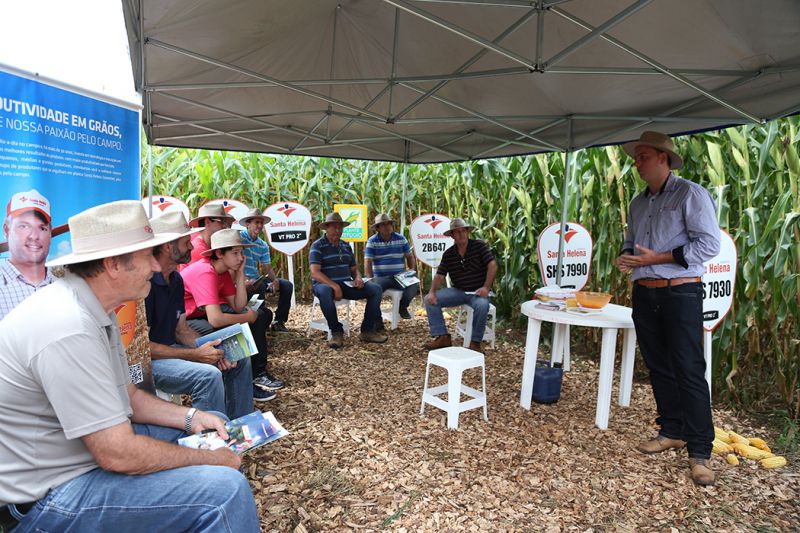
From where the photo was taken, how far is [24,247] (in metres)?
1.91

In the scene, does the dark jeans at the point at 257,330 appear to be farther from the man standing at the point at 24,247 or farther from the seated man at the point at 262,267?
the man standing at the point at 24,247

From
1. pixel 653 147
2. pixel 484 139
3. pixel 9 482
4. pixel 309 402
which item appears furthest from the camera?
pixel 484 139

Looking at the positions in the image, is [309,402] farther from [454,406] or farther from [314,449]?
[454,406]

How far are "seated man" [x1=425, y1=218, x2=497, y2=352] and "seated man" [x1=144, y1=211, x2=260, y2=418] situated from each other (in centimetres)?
259

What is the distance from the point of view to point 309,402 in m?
3.76

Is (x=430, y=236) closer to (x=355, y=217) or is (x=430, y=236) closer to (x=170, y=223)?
(x=355, y=217)

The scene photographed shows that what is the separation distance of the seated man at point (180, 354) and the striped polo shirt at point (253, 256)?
6.28ft

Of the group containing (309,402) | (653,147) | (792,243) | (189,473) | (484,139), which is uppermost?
(484,139)

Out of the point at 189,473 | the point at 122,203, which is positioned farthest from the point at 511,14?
the point at 189,473

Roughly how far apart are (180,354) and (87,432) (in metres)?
1.41

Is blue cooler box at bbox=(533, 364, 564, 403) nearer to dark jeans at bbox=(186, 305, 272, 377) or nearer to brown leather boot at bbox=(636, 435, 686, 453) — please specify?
brown leather boot at bbox=(636, 435, 686, 453)

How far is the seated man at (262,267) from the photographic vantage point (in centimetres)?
508

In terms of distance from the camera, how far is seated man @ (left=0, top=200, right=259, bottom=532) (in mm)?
1298

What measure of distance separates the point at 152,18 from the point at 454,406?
10.1ft
